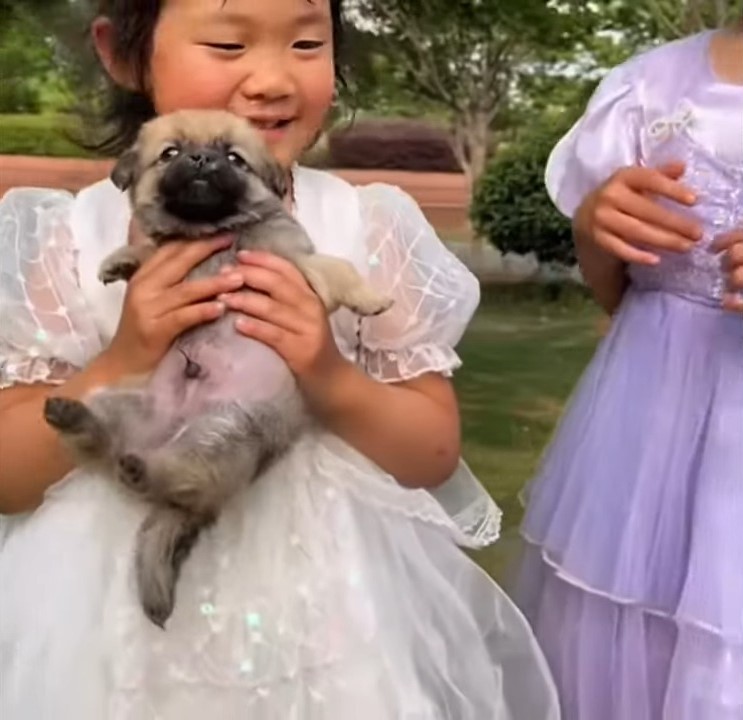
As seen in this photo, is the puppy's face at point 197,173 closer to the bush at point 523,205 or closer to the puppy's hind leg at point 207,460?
the puppy's hind leg at point 207,460

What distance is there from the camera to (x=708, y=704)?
0.77 metres

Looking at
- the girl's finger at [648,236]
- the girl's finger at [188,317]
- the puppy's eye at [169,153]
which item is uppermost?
the puppy's eye at [169,153]

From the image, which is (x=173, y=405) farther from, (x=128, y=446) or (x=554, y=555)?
(x=554, y=555)

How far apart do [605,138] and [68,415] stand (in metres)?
0.43

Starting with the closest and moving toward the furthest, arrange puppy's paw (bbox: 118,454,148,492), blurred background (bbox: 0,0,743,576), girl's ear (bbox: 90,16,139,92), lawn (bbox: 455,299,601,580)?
puppy's paw (bbox: 118,454,148,492)
girl's ear (bbox: 90,16,139,92)
blurred background (bbox: 0,0,743,576)
lawn (bbox: 455,299,601,580)

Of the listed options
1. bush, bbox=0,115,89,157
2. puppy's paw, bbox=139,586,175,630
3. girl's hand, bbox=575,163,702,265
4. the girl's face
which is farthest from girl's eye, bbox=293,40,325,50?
bush, bbox=0,115,89,157

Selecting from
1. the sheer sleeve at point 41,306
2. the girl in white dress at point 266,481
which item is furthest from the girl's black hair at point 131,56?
the sheer sleeve at point 41,306

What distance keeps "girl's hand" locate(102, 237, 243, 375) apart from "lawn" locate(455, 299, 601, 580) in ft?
2.92

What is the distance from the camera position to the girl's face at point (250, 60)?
0.75m

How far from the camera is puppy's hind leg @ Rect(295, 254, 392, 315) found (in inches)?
27.3

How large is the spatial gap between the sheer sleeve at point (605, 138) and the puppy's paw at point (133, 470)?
0.41m

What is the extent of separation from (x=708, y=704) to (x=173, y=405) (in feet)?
1.21

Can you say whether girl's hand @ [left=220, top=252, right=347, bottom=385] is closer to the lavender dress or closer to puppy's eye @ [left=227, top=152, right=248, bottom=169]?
puppy's eye @ [left=227, top=152, right=248, bottom=169]

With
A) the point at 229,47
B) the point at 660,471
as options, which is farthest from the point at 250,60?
the point at 660,471
